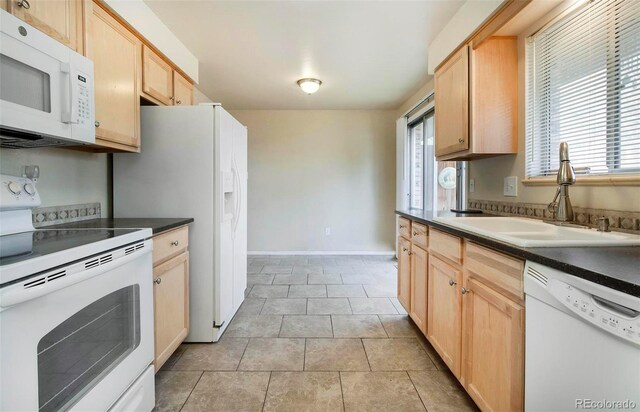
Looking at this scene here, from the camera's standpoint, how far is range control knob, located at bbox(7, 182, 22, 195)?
1.12m

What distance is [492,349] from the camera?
1231 millimetres

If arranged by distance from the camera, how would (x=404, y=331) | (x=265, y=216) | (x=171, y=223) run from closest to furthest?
(x=171, y=223), (x=404, y=331), (x=265, y=216)

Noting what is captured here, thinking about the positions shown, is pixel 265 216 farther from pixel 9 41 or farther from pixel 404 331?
pixel 9 41

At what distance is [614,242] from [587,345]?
1.66 feet

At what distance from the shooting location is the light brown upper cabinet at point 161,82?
2.07m

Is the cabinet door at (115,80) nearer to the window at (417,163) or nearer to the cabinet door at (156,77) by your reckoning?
the cabinet door at (156,77)

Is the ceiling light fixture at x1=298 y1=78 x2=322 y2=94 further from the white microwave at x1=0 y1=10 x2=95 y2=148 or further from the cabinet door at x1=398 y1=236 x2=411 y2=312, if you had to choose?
the white microwave at x1=0 y1=10 x2=95 y2=148

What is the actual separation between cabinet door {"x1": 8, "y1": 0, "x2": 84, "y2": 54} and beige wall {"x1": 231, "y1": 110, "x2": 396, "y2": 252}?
11.1 feet

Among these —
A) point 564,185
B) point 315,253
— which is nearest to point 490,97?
point 564,185

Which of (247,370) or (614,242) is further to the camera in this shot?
(247,370)

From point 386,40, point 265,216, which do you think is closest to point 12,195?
point 386,40

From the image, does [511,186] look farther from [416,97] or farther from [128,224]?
[128,224]

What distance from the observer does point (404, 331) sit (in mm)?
2285

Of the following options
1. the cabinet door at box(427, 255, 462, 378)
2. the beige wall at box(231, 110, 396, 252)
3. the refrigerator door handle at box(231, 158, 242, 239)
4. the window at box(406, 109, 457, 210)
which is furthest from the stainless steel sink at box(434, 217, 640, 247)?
the beige wall at box(231, 110, 396, 252)
